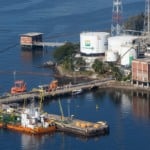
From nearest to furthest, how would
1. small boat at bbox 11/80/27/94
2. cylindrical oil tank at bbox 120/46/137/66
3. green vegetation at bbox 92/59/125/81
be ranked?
small boat at bbox 11/80/27/94 < green vegetation at bbox 92/59/125/81 < cylindrical oil tank at bbox 120/46/137/66

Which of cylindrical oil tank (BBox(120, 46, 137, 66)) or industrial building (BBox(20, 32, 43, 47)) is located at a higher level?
industrial building (BBox(20, 32, 43, 47))

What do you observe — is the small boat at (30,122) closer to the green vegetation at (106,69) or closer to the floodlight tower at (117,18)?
the green vegetation at (106,69)

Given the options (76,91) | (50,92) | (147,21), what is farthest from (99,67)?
(147,21)

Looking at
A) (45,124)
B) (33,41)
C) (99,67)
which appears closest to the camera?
(45,124)

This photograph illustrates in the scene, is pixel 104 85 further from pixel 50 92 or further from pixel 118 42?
pixel 118 42

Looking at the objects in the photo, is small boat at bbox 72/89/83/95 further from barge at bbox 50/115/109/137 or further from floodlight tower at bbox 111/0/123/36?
floodlight tower at bbox 111/0/123/36

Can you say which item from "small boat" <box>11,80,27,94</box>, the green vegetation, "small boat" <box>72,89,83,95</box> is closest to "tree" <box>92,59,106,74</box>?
the green vegetation
